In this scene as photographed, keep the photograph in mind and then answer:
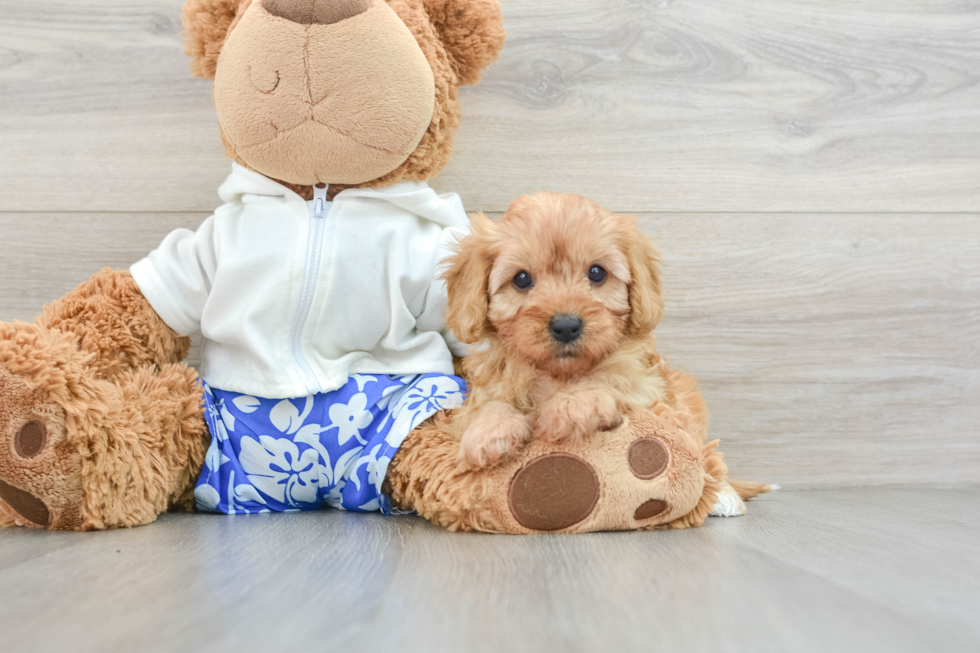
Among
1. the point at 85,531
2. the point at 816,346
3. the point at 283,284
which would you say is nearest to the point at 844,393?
the point at 816,346

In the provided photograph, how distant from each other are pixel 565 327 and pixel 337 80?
1.62ft

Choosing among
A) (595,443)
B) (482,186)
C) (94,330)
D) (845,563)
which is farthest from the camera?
(482,186)

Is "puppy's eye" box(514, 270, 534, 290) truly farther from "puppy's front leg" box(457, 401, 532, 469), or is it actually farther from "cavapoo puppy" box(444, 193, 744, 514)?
"puppy's front leg" box(457, 401, 532, 469)

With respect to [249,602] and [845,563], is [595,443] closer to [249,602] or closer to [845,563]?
[845,563]

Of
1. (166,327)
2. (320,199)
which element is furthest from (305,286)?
(166,327)

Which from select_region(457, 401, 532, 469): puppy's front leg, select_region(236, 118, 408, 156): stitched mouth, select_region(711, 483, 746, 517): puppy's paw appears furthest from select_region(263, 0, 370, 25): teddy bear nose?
select_region(711, 483, 746, 517): puppy's paw

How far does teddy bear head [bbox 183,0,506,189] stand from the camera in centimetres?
104

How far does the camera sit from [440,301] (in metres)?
1.19

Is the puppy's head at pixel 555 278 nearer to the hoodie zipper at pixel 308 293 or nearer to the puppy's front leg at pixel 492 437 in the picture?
the puppy's front leg at pixel 492 437

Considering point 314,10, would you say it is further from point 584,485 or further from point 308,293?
point 584,485

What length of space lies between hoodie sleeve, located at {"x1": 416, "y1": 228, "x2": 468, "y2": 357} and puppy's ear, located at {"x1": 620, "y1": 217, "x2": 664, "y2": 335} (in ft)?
0.95

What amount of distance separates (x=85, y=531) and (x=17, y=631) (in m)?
0.42

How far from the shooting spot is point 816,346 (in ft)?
4.74

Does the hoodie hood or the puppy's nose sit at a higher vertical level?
the hoodie hood
